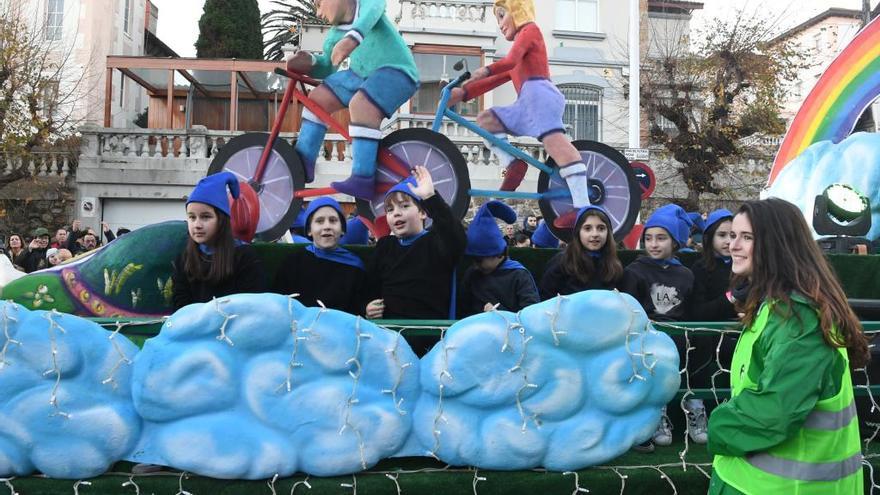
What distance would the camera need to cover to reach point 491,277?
3.67 m

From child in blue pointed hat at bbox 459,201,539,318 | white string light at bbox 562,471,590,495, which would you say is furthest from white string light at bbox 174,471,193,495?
A: child in blue pointed hat at bbox 459,201,539,318

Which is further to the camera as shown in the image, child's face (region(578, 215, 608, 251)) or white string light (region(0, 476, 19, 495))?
child's face (region(578, 215, 608, 251))

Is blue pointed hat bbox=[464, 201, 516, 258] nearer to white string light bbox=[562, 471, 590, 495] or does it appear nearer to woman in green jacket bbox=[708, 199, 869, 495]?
white string light bbox=[562, 471, 590, 495]

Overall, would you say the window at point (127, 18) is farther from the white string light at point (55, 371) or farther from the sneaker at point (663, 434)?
the sneaker at point (663, 434)

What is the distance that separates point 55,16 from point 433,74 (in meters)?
10.6

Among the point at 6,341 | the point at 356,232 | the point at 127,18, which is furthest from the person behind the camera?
the point at 127,18

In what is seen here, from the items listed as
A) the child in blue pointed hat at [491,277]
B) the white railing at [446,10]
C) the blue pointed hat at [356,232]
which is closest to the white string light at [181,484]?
the child in blue pointed hat at [491,277]

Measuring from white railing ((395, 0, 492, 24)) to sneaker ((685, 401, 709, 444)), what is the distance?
1454cm

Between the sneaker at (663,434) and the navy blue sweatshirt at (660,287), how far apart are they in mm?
500

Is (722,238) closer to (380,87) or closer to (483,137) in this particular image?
(483,137)

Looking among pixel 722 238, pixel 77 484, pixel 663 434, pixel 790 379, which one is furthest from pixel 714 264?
pixel 77 484

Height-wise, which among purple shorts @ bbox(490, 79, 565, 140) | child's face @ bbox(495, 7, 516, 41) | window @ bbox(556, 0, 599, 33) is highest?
window @ bbox(556, 0, 599, 33)

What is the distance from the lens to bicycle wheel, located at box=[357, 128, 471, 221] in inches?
203

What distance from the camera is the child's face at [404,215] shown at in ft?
11.4
